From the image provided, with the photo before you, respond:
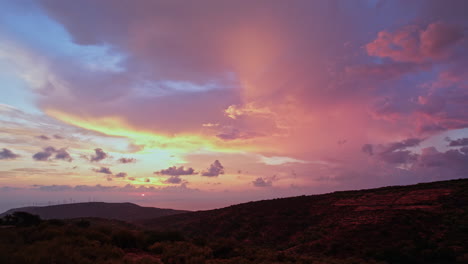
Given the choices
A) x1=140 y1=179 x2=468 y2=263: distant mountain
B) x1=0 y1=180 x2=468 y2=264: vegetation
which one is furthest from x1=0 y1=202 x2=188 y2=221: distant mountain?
x1=0 y1=180 x2=468 y2=264: vegetation

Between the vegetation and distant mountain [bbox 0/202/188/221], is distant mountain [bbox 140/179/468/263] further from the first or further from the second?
distant mountain [bbox 0/202/188/221]

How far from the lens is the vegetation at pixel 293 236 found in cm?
1452

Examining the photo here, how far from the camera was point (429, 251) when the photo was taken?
65.1 feet

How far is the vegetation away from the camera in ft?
47.6

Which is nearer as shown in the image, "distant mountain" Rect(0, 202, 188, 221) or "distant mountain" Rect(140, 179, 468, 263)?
"distant mountain" Rect(140, 179, 468, 263)

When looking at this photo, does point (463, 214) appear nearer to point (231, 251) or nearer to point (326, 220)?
point (326, 220)

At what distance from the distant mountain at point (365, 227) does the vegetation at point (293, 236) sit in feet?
0.23

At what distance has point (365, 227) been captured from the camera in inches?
1144

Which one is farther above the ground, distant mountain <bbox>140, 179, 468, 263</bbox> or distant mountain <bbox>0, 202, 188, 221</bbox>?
distant mountain <bbox>140, 179, 468, 263</bbox>

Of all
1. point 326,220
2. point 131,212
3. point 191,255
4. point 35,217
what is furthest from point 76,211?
point 191,255

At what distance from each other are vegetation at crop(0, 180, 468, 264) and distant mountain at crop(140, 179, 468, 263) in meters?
0.07

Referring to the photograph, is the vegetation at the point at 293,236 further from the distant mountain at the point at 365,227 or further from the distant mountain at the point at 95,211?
the distant mountain at the point at 95,211

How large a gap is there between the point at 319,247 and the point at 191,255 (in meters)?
15.8

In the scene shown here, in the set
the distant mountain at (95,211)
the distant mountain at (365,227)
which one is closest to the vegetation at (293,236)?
the distant mountain at (365,227)
